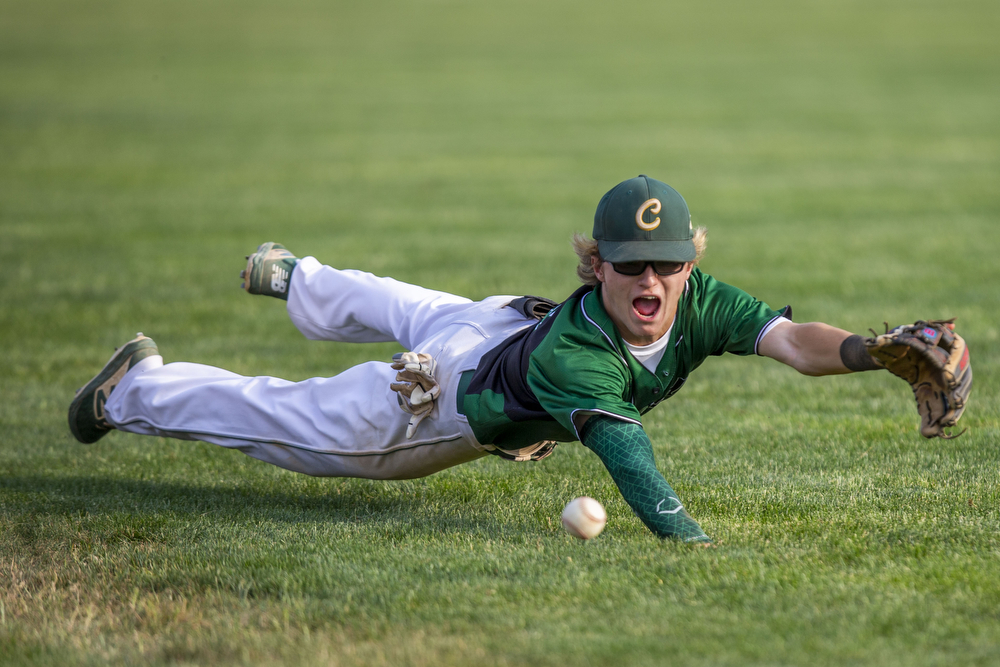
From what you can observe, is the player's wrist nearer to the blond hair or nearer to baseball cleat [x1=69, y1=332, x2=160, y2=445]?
the blond hair

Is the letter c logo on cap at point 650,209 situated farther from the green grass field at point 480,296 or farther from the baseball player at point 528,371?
the green grass field at point 480,296

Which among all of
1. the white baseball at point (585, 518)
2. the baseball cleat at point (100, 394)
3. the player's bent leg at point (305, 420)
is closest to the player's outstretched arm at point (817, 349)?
the white baseball at point (585, 518)

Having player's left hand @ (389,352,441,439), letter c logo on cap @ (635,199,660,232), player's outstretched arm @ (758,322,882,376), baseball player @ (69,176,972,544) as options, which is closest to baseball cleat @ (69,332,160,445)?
baseball player @ (69,176,972,544)

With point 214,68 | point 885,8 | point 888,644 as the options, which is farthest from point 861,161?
point 885,8

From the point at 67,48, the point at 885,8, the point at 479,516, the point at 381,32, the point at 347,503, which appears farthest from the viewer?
the point at 885,8

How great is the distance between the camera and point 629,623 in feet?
12.9

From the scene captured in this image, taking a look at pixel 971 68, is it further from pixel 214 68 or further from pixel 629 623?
pixel 629 623

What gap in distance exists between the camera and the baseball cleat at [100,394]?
6.14 metres

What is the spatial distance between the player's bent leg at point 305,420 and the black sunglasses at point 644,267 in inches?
41.4

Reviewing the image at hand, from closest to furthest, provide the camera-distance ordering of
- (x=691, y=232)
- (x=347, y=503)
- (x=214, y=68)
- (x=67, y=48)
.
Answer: (x=691, y=232)
(x=347, y=503)
(x=214, y=68)
(x=67, y=48)

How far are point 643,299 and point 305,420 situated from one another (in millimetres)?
1843

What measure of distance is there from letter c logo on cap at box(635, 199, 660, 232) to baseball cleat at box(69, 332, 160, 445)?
3051 mm

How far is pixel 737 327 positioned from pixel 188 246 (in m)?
10.1

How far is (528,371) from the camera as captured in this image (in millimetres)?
4750
